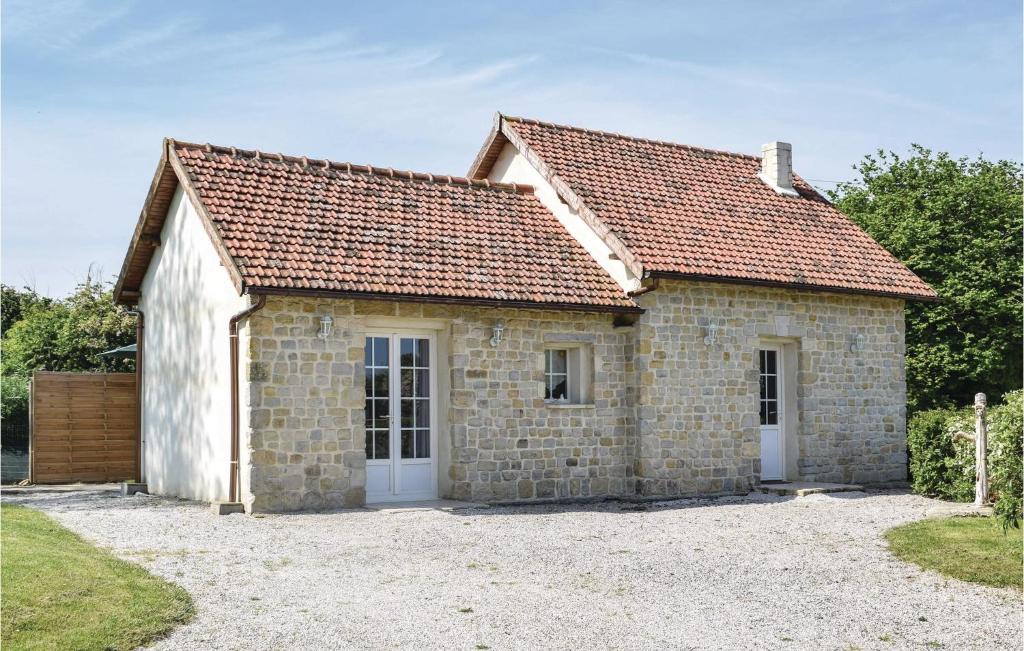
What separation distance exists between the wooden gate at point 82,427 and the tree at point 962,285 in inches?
607

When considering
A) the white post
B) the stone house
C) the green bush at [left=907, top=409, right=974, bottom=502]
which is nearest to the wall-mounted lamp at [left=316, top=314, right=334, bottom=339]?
the stone house

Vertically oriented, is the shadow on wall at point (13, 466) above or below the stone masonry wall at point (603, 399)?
below

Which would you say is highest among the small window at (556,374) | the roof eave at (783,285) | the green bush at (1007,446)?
the roof eave at (783,285)

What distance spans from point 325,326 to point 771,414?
7735mm

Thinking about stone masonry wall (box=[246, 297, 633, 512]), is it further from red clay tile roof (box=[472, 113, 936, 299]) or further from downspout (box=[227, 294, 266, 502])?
red clay tile roof (box=[472, 113, 936, 299])

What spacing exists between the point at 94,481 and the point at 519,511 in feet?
27.0

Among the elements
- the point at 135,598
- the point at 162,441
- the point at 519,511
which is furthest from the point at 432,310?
the point at 135,598

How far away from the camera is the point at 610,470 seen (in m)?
15.7

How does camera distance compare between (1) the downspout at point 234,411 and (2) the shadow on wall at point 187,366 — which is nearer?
(1) the downspout at point 234,411

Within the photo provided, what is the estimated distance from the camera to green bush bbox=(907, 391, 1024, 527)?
12430 mm

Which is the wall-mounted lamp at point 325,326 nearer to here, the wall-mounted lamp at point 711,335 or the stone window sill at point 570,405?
the stone window sill at point 570,405

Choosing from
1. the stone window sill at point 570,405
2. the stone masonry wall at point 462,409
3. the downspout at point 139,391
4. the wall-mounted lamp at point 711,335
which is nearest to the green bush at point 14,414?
the downspout at point 139,391

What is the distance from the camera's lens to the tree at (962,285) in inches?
884

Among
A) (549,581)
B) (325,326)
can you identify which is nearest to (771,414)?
(325,326)
